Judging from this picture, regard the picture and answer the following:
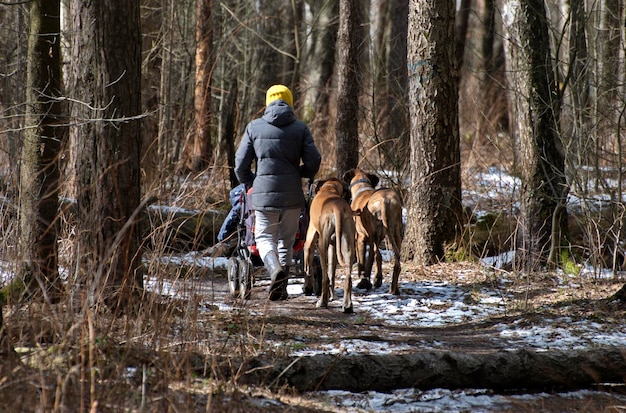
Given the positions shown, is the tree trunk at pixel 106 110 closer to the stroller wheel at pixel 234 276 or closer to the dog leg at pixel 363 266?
the stroller wheel at pixel 234 276

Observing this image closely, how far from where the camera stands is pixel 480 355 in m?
5.55

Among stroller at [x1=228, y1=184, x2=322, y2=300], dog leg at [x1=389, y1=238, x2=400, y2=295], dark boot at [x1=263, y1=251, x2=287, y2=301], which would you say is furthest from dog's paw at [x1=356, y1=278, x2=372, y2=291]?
dark boot at [x1=263, y1=251, x2=287, y2=301]

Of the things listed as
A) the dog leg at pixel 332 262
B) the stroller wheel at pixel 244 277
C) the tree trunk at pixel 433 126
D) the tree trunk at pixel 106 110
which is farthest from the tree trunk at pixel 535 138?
the tree trunk at pixel 106 110

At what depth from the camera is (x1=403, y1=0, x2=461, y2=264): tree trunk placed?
10219mm

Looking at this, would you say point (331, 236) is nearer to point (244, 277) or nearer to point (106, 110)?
point (244, 277)

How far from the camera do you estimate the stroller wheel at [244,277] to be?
817 centimetres

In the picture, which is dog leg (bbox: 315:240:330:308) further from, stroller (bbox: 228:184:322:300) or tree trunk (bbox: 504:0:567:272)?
tree trunk (bbox: 504:0:567:272)

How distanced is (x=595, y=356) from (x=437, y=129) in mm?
5073

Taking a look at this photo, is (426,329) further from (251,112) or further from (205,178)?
(251,112)

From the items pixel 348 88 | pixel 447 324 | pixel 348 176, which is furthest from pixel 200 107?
pixel 447 324

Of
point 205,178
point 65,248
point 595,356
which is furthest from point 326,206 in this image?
point 205,178

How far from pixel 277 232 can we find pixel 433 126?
2.90m

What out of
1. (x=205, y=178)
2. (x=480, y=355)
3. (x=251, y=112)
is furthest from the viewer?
(x=251, y=112)

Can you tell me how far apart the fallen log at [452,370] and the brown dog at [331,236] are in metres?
2.65
